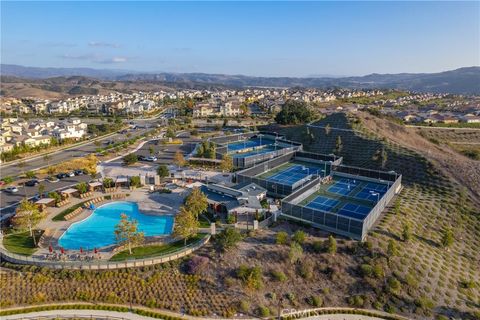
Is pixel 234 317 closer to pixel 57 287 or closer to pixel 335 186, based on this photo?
pixel 57 287

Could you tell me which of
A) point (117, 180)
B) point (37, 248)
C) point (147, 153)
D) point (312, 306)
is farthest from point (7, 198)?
point (312, 306)

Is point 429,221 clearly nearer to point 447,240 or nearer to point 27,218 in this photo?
point 447,240

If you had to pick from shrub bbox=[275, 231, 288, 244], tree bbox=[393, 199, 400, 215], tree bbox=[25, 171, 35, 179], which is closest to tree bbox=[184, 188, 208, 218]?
shrub bbox=[275, 231, 288, 244]

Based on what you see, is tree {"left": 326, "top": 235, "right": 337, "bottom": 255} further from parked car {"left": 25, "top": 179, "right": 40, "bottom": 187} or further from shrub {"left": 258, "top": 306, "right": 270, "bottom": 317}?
parked car {"left": 25, "top": 179, "right": 40, "bottom": 187}

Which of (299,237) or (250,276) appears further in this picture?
(299,237)

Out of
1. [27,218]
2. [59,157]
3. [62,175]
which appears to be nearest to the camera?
[27,218]

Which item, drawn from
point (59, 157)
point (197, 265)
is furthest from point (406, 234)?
point (59, 157)

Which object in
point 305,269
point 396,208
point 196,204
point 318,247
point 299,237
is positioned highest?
point 196,204

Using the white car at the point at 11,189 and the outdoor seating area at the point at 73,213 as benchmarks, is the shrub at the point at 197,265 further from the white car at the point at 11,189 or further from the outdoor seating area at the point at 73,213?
the white car at the point at 11,189
